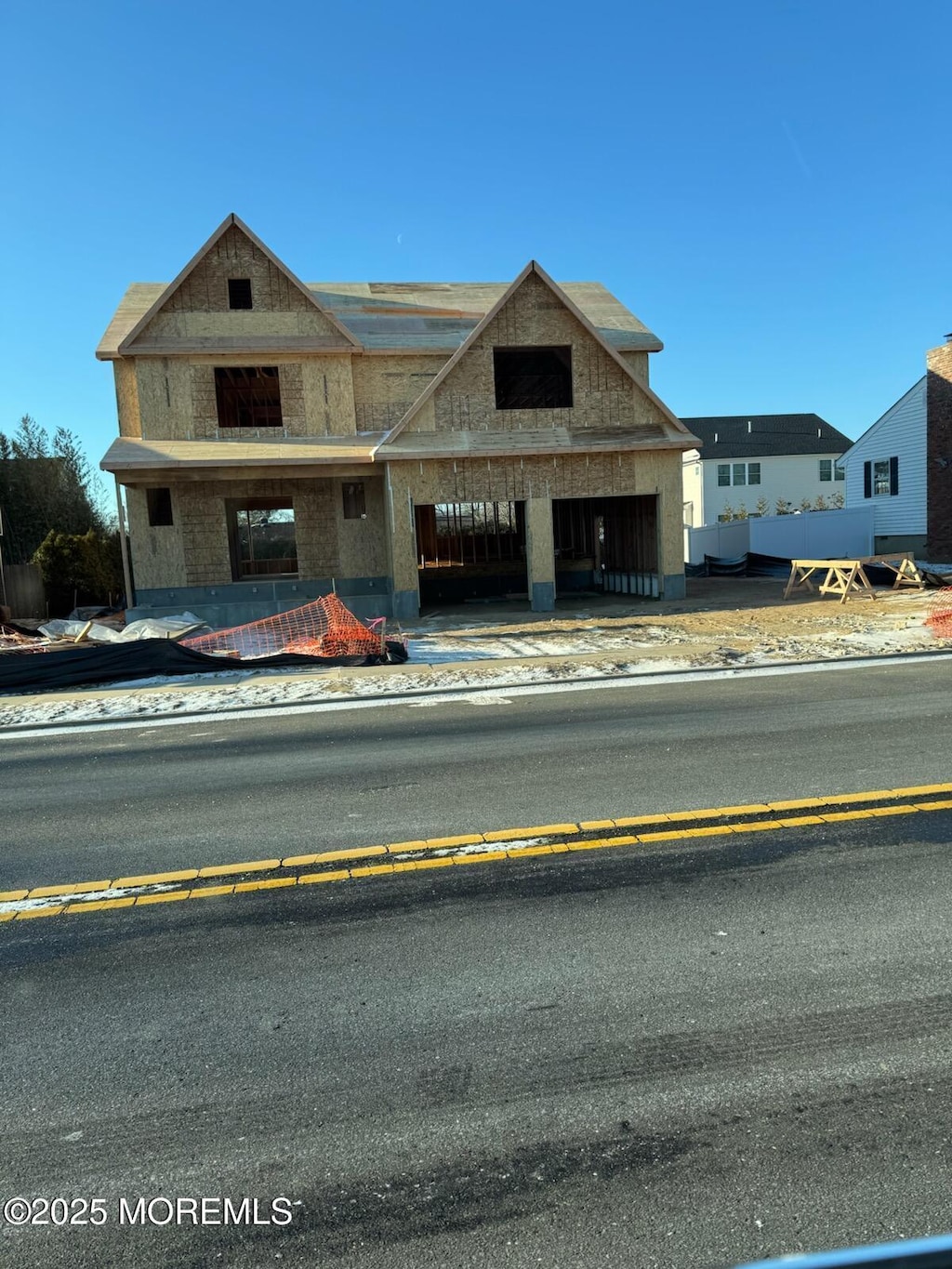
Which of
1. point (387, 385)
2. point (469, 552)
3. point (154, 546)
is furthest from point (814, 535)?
point (154, 546)

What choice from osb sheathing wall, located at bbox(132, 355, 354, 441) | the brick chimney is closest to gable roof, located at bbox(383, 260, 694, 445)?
osb sheathing wall, located at bbox(132, 355, 354, 441)

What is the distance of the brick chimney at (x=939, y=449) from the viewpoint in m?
28.3

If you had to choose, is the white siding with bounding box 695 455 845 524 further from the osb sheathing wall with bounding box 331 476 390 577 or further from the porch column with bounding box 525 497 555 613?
the osb sheathing wall with bounding box 331 476 390 577

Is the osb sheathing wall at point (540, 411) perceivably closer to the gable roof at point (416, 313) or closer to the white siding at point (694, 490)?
the gable roof at point (416, 313)

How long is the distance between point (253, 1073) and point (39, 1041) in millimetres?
1012

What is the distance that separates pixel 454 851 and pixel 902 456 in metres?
32.0

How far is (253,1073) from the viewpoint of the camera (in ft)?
10.4

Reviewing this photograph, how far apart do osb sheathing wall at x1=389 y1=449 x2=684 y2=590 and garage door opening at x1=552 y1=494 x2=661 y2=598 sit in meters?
1.14

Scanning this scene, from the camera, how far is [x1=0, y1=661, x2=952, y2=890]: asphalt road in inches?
231

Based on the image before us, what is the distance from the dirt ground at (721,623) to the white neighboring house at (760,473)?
89.5 ft

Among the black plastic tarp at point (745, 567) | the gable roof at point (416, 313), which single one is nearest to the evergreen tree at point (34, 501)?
the gable roof at point (416, 313)

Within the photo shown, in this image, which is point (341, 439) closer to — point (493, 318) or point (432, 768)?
point (493, 318)

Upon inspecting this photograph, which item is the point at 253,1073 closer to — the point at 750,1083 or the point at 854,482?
the point at 750,1083

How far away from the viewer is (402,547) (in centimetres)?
2028
